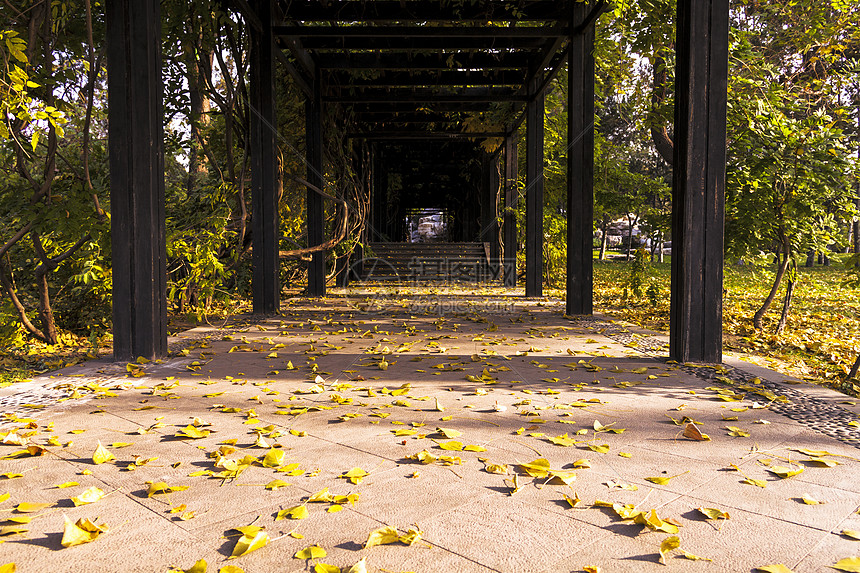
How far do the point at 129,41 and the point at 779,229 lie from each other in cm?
589

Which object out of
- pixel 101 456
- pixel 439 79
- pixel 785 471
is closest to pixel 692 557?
pixel 785 471

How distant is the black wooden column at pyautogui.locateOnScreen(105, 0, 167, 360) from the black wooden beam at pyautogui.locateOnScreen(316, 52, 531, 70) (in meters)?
5.04

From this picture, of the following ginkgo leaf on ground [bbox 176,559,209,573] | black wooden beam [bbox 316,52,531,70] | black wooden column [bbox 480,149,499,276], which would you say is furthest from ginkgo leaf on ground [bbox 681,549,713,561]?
black wooden column [bbox 480,149,499,276]

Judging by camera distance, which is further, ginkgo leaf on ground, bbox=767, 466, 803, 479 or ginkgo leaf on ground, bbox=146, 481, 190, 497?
ginkgo leaf on ground, bbox=767, 466, 803, 479

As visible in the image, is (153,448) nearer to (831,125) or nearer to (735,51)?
(831,125)

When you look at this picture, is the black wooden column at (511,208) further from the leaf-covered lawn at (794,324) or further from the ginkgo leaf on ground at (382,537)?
the ginkgo leaf on ground at (382,537)

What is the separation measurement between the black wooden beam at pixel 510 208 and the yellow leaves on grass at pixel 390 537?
1116cm

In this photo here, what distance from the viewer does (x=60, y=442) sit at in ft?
7.89

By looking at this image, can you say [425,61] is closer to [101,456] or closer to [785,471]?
[101,456]

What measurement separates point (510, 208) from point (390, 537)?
1150 centimetres

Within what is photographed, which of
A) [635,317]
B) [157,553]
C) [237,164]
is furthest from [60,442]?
[635,317]

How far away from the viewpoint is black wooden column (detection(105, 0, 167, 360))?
3922 mm

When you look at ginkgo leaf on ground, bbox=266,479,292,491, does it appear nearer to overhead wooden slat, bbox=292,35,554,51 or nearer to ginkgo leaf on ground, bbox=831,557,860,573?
ginkgo leaf on ground, bbox=831,557,860,573

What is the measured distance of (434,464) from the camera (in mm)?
2193
